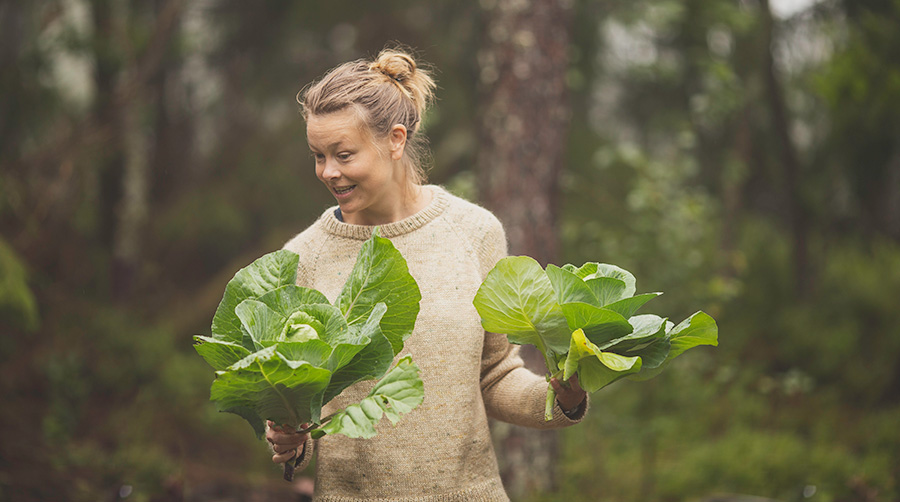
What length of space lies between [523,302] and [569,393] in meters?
0.30

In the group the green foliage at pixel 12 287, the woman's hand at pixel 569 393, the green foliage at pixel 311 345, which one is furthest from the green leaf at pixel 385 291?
the green foliage at pixel 12 287

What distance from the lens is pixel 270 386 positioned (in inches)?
58.7

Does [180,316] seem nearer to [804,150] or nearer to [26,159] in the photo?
[26,159]

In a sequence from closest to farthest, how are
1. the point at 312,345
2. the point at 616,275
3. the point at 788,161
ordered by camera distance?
the point at 312,345, the point at 616,275, the point at 788,161

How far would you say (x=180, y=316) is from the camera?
286 inches

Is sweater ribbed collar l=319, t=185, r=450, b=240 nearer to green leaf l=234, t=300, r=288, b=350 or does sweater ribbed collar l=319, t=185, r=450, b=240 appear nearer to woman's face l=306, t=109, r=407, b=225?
woman's face l=306, t=109, r=407, b=225

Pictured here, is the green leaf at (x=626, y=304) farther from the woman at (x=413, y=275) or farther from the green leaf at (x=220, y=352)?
the green leaf at (x=220, y=352)

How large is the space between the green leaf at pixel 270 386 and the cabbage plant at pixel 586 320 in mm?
411

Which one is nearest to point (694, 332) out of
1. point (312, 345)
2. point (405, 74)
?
point (312, 345)

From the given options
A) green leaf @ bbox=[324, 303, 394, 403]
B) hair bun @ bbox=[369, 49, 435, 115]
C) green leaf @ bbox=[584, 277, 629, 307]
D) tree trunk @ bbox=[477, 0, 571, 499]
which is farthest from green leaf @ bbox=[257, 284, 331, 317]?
tree trunk @ bbox=[477, 0, 571, 499]

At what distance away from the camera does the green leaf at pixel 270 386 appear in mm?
1416

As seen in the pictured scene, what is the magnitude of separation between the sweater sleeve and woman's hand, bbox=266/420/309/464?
0.60 m

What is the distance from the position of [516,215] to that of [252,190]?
16.9 feet

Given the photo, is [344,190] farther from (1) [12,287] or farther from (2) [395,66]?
(1) [12,287]
